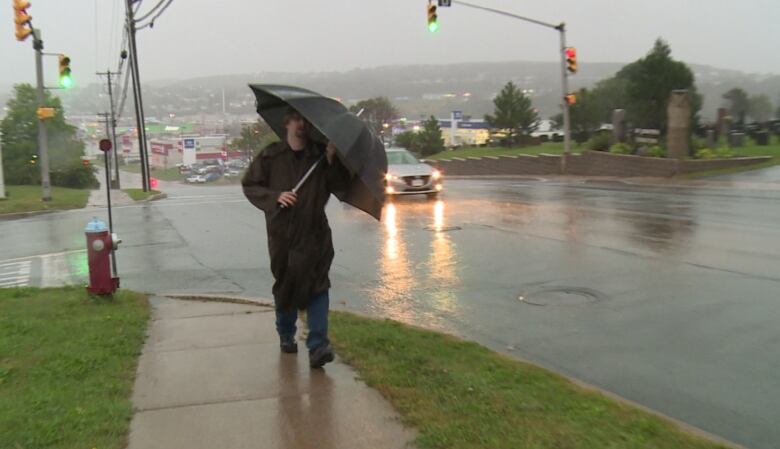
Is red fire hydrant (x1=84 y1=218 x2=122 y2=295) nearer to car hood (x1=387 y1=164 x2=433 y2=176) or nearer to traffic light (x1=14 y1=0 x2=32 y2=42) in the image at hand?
car hood (x1=387 y1=164 x2=433 y2=176)

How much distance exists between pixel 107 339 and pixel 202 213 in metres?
13.7

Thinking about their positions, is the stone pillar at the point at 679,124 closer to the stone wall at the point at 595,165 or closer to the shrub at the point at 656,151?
the stone wall at the point at 595,165

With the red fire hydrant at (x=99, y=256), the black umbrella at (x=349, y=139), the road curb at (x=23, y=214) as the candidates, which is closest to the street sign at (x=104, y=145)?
the red fire hydrant at (x=99, y=256)

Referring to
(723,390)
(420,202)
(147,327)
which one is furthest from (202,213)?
(723,390)

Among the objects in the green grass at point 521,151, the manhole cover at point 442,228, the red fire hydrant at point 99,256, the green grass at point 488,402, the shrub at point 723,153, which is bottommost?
the green grass at point 488,402

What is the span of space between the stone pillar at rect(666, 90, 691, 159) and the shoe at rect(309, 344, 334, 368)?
22.1m

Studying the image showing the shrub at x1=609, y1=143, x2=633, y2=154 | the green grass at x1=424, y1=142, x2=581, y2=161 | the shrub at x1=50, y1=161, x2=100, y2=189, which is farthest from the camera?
the shrub at x1=50, y1=161, x2=100, y2=189

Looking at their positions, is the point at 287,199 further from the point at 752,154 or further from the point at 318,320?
the point at 752,154

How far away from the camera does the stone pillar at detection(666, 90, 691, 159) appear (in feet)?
78.4

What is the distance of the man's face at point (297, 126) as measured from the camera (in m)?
4.55

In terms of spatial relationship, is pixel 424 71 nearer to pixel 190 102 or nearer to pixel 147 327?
pixel 190 102

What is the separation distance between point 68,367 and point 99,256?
2308 millimetres

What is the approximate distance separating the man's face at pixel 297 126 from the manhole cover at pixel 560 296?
345 centimetres

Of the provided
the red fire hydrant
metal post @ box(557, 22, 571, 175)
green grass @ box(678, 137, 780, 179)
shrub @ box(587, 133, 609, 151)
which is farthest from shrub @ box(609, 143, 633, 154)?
the red fire hydrant
